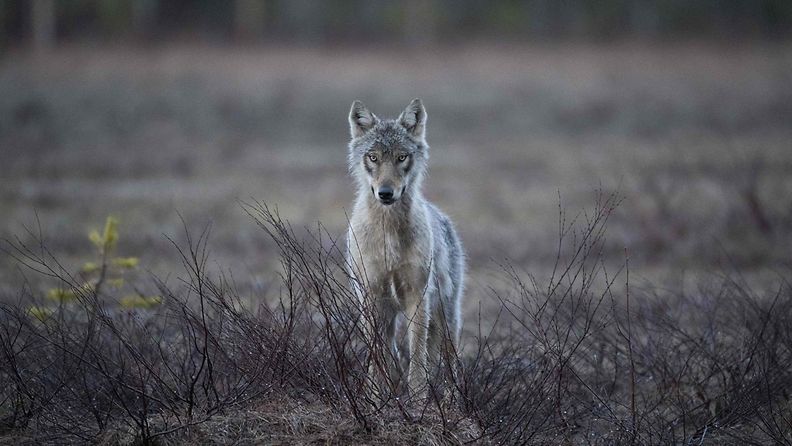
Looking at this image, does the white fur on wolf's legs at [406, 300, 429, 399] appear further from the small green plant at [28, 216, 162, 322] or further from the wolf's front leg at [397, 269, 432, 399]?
the small green plant at [28, 216, 162, 322]

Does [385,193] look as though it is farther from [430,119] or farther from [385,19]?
[385,19]

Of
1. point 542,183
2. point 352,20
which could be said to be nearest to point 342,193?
point 542,183

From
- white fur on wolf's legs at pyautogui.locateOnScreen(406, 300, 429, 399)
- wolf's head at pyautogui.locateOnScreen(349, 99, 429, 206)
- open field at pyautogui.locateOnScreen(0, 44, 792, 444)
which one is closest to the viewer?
white fur on wolf's legs at pyautogui.locateOnScreen(406, 300, 429, 399)

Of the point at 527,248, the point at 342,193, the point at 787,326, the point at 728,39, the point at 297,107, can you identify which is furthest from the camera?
the point at 728,39

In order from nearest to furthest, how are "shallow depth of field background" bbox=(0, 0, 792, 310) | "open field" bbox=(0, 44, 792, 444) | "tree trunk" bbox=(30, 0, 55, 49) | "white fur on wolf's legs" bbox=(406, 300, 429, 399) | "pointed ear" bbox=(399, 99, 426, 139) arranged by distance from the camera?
"white fur on wolf's legs" bbox=(406, 300, 429, 399)
"pointed ear" bbox=(399, 99, 426, 139)
"open field" bbox=(0, 44, 792, 444)
"shallow depth of field background" bbox=(0, 0, 792, 310)
"tree trunk" bbox=(30, 0, 55, 49)

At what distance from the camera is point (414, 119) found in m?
9.10

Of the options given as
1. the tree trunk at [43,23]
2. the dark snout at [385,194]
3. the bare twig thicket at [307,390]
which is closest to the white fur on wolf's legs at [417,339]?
the bare twig thicket at [307,390]

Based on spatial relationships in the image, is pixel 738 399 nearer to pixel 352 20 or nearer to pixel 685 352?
pixel 685 352

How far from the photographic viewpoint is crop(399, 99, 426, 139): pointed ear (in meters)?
9.05

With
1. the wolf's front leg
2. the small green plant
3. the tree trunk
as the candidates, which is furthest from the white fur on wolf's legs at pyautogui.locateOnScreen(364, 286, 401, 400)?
the tree trunk

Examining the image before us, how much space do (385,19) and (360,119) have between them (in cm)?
3710

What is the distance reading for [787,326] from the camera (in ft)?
26.5

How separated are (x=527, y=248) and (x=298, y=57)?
23652mm

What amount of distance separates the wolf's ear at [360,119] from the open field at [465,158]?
5.97ft
